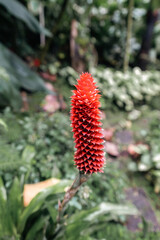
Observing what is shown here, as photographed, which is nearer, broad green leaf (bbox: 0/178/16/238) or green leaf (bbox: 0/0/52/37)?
broad green leaf (bbox: 0/178/16/238)

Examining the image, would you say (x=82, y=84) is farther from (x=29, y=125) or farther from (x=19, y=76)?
(x=19, y=76)

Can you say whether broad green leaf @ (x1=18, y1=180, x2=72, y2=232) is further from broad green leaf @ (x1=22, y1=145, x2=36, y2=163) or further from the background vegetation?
broad green leaf @ (x1=22, y1=145, x2=36, y2=163)

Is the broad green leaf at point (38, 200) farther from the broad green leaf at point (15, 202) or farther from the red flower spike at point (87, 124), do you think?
the red flower spike at point (87, 124)

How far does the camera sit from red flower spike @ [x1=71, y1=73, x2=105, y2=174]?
3.79ft

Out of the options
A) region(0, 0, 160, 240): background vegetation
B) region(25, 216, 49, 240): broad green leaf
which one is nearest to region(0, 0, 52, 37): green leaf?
region(0, 0, 160, 240): background vegetation

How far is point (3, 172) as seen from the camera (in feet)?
7.23

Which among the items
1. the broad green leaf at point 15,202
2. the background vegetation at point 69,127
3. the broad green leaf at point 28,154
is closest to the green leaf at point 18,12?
the background vegetation at point 69,127

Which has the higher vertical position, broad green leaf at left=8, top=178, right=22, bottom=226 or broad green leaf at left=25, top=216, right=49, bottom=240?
broad green leaf at left=8, top=178, right=22, bottom=226

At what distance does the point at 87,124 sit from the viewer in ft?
3.95

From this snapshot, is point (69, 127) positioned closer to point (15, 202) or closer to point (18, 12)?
point (15, 202)

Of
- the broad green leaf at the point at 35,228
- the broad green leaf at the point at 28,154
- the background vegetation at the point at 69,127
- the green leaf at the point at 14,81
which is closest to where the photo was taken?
the broad green leaf at the point at 35,228

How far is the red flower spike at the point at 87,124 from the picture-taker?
3.79ft

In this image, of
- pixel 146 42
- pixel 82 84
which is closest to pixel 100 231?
pixel 82 84

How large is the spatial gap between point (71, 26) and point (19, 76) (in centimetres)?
257
